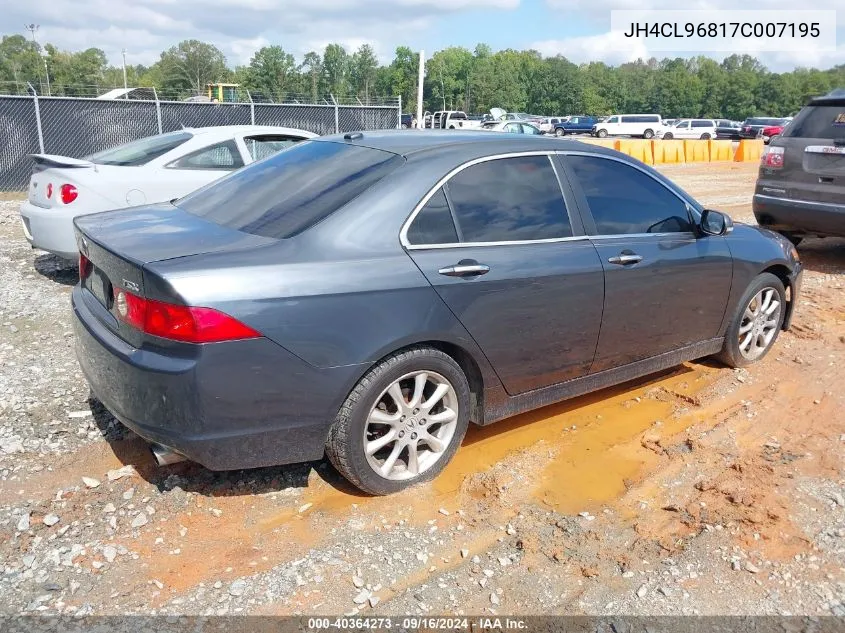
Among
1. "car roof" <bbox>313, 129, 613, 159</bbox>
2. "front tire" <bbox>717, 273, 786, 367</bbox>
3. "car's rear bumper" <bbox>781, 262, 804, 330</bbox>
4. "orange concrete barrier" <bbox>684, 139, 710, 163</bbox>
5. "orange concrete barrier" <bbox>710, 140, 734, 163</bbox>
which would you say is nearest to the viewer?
"car roof" <bbox>313, 129, 613, 159</bbox>

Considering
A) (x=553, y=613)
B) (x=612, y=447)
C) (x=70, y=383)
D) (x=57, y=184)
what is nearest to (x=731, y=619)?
(x=553, y=613)

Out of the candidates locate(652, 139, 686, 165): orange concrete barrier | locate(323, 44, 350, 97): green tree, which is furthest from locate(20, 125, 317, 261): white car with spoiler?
locate(323, 44, 350, 97): green tree

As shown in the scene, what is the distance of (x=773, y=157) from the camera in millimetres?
8391

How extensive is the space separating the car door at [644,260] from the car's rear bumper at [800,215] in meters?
4.11

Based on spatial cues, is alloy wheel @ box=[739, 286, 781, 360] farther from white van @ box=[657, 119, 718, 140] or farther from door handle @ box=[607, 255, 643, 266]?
white van @ box=[657, 119, 718, 140]

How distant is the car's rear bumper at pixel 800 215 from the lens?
7837mm

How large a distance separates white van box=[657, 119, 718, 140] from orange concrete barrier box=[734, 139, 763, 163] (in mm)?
24351

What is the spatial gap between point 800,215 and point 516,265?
19.9 feet

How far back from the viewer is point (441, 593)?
281cm

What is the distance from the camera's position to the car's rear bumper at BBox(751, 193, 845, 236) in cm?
784

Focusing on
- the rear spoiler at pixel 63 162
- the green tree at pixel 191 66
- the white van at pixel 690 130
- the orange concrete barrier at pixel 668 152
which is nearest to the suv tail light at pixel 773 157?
the rear spoiler at pixel 63 162

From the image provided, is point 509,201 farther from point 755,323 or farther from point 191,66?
point 191,66

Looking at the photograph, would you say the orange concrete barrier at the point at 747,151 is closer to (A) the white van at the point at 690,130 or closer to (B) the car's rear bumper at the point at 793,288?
(A) the white van at the point at 690,130

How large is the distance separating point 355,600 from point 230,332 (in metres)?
1.15
